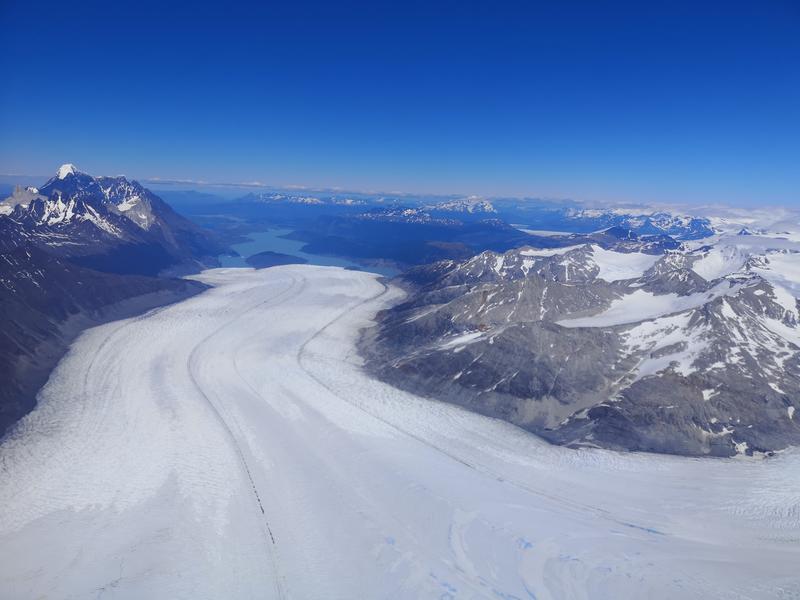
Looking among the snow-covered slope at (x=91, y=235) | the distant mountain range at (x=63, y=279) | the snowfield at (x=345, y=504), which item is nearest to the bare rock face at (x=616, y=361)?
the snowfield at (x=345, y=504)

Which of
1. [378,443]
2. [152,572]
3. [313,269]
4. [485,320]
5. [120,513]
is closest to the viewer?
[152,572]

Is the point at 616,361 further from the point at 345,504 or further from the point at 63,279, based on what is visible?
the point at 63,279

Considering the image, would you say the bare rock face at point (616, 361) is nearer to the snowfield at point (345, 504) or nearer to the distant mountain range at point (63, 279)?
the snowfield at point (345, 504)

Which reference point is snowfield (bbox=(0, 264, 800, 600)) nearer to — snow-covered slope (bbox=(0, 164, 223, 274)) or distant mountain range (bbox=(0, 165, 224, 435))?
distant mountain range (bbox=(0, 165, 224, 435))

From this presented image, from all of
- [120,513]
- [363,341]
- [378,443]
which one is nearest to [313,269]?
[363,341]

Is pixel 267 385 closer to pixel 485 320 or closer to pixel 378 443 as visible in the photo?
Result: pixel 378 443

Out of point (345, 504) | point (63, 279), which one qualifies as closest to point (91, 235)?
point (63, 279)
